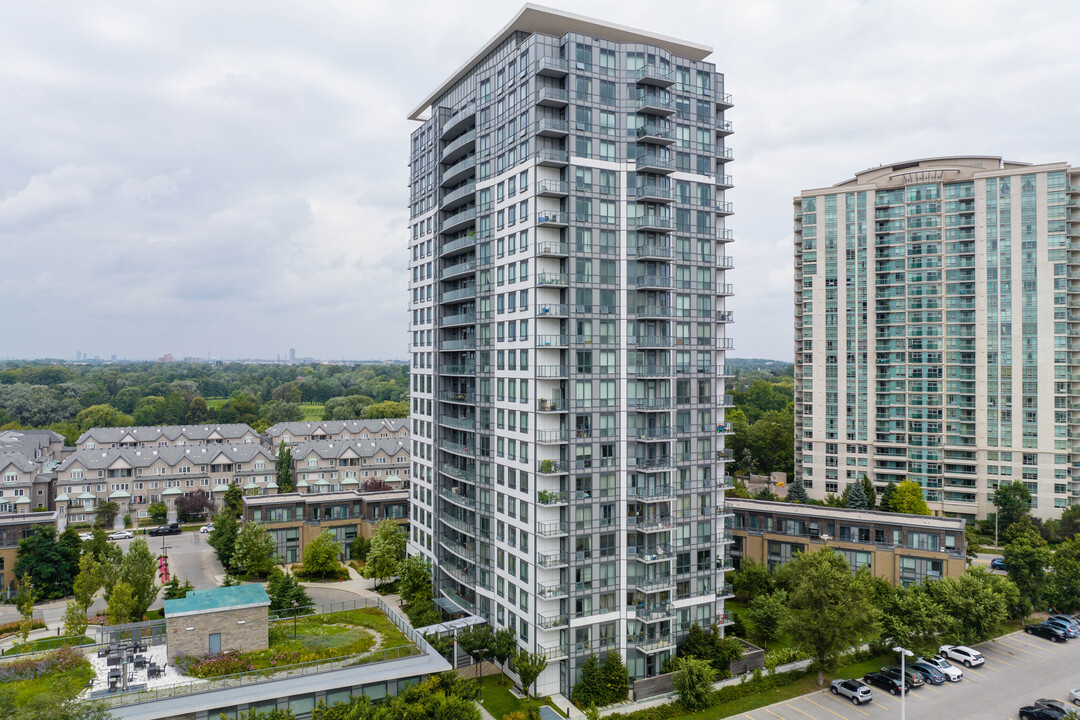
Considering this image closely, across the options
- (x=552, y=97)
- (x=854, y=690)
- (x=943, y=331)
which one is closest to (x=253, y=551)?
(x=552, y=97)

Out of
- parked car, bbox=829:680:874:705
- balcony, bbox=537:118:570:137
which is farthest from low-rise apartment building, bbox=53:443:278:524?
parked car, bbox=829:680:874:705

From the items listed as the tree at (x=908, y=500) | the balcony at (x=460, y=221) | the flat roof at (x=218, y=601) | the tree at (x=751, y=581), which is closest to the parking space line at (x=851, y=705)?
the tree at (x=751, y=581)

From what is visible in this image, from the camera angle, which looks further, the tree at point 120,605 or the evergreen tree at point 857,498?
the evergreen tree at point 857,498

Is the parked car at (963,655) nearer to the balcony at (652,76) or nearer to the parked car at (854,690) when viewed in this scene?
the parked car at (854,690)

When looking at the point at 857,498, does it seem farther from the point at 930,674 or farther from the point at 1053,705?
the point at 1053,705

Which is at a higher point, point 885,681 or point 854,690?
point 854,690

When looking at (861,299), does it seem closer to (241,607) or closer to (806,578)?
(806,578)

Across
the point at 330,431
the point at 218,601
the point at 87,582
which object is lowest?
the point at 87,582
